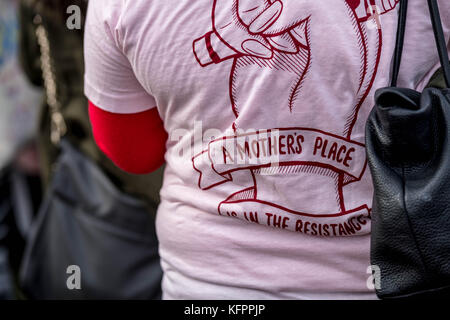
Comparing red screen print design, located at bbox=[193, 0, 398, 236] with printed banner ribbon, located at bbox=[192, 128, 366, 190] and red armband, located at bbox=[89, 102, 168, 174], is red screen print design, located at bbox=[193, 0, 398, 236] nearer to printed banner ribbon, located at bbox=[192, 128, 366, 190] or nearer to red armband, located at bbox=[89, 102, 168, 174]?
printed banner ribbon, located at bbox=[192, 128, 366, 190]

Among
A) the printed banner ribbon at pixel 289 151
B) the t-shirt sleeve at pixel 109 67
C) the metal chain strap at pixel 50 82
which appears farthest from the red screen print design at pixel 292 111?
the metal chain strap at pixel 50 82

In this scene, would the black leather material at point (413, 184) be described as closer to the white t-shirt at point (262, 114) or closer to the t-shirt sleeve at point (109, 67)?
the white t-shirt at point (262, 114)

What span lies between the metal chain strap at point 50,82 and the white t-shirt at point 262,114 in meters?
0.92

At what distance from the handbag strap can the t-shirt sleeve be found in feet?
1.42

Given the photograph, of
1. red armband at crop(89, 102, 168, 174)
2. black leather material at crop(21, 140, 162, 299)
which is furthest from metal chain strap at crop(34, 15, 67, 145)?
red armband at crop(89, 102, 168, 174)

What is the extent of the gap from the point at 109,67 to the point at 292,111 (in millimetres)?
335

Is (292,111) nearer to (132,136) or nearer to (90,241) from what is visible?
(132,136)

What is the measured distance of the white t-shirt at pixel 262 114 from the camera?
0.99m

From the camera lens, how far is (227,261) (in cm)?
119

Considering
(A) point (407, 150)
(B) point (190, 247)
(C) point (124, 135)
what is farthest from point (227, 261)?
(A) point (407, 150)

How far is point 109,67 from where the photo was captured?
1.14 m

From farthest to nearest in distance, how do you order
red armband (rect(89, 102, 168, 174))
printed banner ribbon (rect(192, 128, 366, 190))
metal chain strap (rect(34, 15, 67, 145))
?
metal chain strap (rect(34, 15, 67, 145)) < red armband (rect(89, 102, 168, 174)) < printed banner ribbon (rect(192, 128, 366, 190))

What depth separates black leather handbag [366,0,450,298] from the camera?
35.5 inches

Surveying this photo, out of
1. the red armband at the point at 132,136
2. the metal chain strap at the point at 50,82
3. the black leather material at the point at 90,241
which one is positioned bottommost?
the black leather material at the point at 90,241
